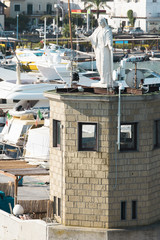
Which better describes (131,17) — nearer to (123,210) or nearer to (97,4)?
(97,4)

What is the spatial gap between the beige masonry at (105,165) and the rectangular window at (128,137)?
5.3 inches

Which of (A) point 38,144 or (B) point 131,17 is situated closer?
(A) point 38,144

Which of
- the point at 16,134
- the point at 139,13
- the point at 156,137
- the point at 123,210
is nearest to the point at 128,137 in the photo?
the point at 156,137

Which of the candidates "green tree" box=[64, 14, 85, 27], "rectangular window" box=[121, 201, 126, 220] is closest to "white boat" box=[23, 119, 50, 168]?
"rectangular window" box=[121, 201, 126, 220]

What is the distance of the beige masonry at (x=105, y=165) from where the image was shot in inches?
768

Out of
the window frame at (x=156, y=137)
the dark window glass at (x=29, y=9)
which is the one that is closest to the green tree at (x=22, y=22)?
the dark window glass at (x=29, y=9)

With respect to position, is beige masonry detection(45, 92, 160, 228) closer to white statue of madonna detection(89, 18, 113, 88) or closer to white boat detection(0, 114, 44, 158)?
white statue of madonna detection(89, 18, 113, 88)

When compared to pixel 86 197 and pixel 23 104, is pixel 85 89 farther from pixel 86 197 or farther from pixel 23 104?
pixel 23 104

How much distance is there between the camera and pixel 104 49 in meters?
21.6

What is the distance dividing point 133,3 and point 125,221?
12400 cm

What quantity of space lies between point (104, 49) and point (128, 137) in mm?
2808

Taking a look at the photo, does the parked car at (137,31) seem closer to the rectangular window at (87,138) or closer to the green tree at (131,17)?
the green tree at (131,17)

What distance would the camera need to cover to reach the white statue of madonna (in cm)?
2130

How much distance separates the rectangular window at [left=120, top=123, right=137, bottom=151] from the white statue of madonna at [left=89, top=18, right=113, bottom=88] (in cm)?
156
